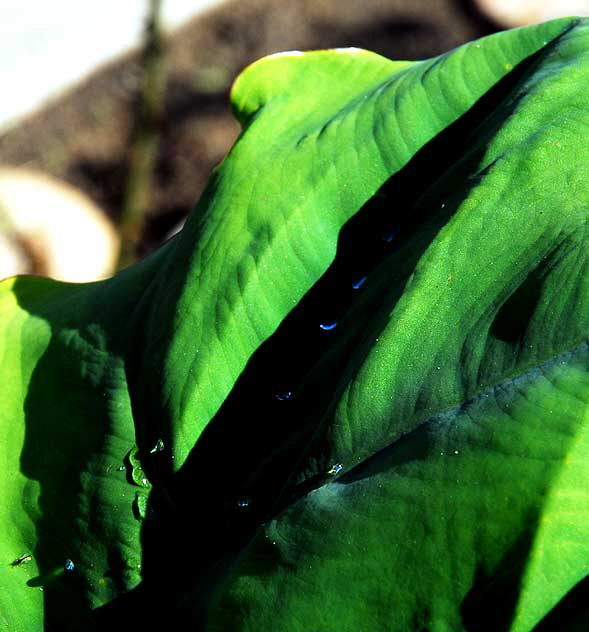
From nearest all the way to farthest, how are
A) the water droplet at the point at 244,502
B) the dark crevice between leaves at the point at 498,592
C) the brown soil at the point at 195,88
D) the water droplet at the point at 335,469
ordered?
the dark crevice between leaves at the point at 498,592, the water droplet at the point at 335,469, the water droplet at the point at 244,502, the brown soil at the point at 195,88

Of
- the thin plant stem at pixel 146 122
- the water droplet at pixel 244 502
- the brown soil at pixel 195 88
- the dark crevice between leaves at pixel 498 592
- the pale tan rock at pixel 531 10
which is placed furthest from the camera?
the pale tan rock at pixel 531 10

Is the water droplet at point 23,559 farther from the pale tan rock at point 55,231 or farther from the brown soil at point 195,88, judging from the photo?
the brown soil at point 195,88

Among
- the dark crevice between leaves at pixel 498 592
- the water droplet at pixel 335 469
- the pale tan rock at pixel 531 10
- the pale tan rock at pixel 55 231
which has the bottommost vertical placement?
the pale tan rock at pixel 531 10

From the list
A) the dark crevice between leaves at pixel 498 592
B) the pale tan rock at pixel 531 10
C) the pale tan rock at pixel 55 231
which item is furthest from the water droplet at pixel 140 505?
the pale tan rock at pixel 531 10

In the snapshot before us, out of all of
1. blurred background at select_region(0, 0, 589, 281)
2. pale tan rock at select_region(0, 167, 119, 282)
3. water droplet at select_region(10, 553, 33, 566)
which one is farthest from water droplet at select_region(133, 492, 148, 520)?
blurred background at select_region(0, 0, 589, 281)

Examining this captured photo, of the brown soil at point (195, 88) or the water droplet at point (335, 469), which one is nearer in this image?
the water droplet at point (335, 469)

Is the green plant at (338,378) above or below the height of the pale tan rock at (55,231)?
above

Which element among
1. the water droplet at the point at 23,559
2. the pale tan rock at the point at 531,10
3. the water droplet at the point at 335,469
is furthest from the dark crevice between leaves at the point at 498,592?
the pale tan rock at the point at 531,10

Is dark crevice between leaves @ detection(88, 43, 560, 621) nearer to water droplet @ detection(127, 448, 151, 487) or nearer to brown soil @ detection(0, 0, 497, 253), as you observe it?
water droplet @ detection(127, 448, 151, 487)

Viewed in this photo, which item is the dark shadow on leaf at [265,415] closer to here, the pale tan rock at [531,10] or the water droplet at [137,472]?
the water droplet at [137,472]
